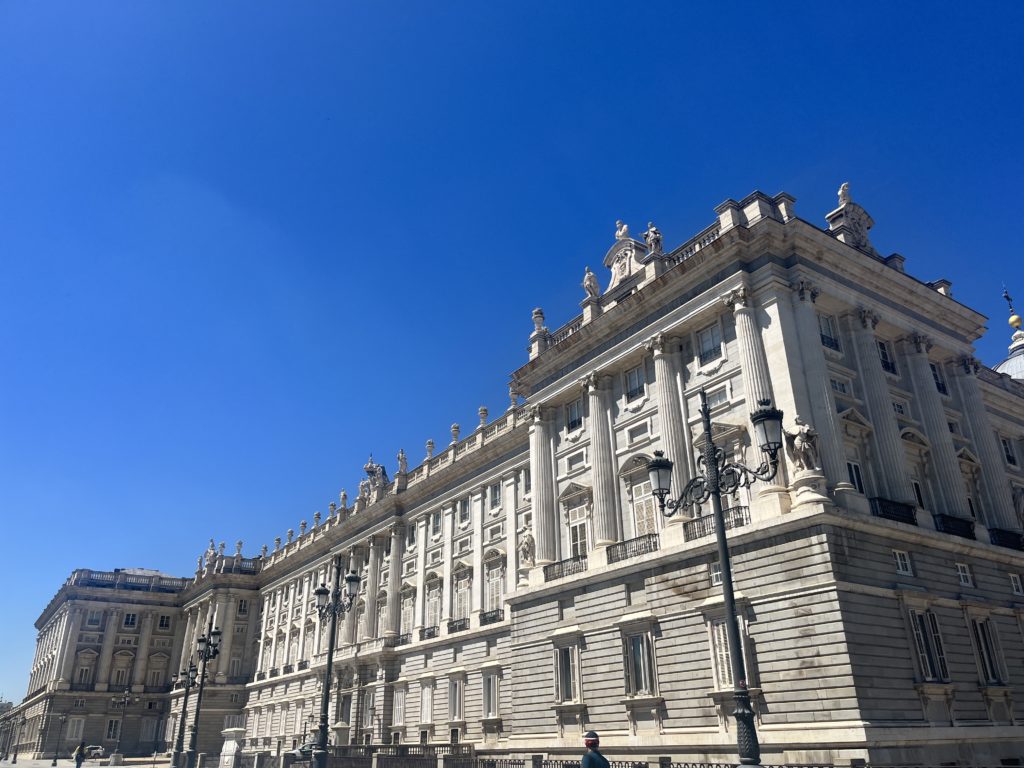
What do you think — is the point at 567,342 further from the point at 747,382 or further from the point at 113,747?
the point at 113,747

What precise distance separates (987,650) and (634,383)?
48.4ft

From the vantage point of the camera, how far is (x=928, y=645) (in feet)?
74.4

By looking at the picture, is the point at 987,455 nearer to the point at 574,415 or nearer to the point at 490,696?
the point at 574,415

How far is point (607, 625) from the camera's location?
2738cm

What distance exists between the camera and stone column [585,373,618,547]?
29250mm

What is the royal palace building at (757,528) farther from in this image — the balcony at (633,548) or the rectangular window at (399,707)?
the rectangular window at (399,707)

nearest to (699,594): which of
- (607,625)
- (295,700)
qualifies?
(607,625)

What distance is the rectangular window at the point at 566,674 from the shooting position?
28.3 metres

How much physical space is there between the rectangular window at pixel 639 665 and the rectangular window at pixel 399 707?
23.8 m

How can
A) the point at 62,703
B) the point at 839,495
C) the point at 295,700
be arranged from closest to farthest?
the point at 839,495 → the point at 295,700 → the point at 62,703

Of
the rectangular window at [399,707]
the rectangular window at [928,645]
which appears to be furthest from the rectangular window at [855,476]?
the rectangular window at [399,707]

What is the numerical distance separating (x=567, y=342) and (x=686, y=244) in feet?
22.3

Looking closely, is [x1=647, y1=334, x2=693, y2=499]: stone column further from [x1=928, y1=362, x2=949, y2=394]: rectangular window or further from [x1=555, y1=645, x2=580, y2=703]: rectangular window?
[x1=928, y1=362, x2=949, y2=394]: rectangular window

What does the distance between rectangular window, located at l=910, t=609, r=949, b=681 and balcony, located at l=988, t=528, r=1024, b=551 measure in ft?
21.6
